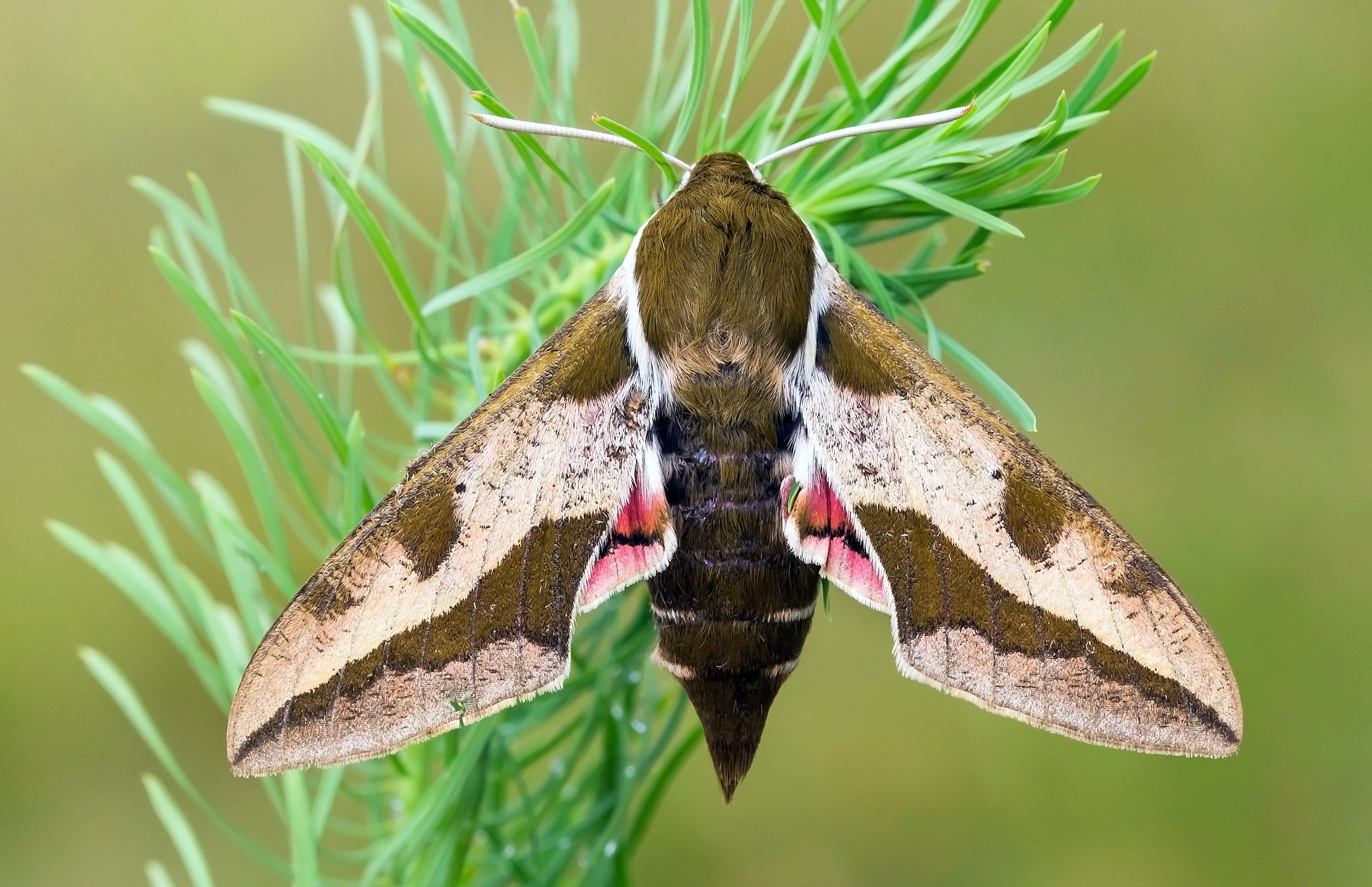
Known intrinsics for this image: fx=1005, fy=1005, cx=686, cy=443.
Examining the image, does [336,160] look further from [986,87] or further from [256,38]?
[256,38]

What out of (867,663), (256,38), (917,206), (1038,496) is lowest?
(867,663)

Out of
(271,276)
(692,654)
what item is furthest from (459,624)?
(271,276)

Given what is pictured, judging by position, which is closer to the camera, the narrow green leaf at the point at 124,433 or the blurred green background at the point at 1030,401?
the narrow green leaf at the point at 124,433

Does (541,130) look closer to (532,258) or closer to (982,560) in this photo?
(532,258)

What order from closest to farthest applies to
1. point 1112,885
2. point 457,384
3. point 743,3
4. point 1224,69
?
point 743,3 < point 457,384 < point 1112,885 < point 1224,69

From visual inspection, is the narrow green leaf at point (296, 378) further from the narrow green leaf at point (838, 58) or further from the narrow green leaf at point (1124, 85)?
the narrow green leaf at point (1124, 85)

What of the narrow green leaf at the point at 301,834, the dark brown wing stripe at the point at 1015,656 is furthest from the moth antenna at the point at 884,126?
the narrow green leaf at the point at 301,834

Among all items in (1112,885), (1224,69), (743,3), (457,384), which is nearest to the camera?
(743,3)
